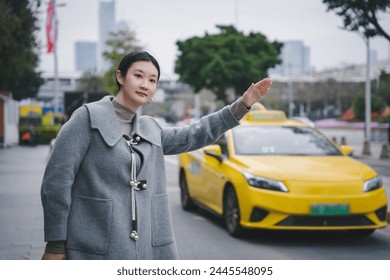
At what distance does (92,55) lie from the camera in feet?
18.6

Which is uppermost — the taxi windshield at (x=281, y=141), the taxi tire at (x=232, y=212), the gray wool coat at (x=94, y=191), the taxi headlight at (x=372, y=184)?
the gray wool coat at (x=94, y=191)

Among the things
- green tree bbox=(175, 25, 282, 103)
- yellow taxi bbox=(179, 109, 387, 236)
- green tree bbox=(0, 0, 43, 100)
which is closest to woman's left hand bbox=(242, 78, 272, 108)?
yellow taxi bbox=(179, 109, 387, 236)

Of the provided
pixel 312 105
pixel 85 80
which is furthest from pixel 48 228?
pixel 312 105

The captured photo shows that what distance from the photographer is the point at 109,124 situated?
8.71ft

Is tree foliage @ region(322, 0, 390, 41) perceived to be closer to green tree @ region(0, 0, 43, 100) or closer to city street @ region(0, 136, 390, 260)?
city street @ region(0, 136, 390, 260)

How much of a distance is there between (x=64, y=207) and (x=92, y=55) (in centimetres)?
330

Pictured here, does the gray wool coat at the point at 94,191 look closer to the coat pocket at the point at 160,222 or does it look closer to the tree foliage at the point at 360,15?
the coat pocket at the point at 160,222

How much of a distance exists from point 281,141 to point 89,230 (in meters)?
5.65

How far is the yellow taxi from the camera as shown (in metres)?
6.66

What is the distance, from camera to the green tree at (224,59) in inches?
966

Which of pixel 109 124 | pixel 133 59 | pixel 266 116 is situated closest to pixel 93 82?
pixel 266 116

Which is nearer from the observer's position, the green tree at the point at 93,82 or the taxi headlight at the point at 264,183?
the taxi headlight at the point at 264,183

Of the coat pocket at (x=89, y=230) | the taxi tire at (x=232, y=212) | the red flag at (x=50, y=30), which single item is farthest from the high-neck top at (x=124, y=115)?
the red flag at (x=50, y=30)

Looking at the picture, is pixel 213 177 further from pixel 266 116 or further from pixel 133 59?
pixel 133 59
